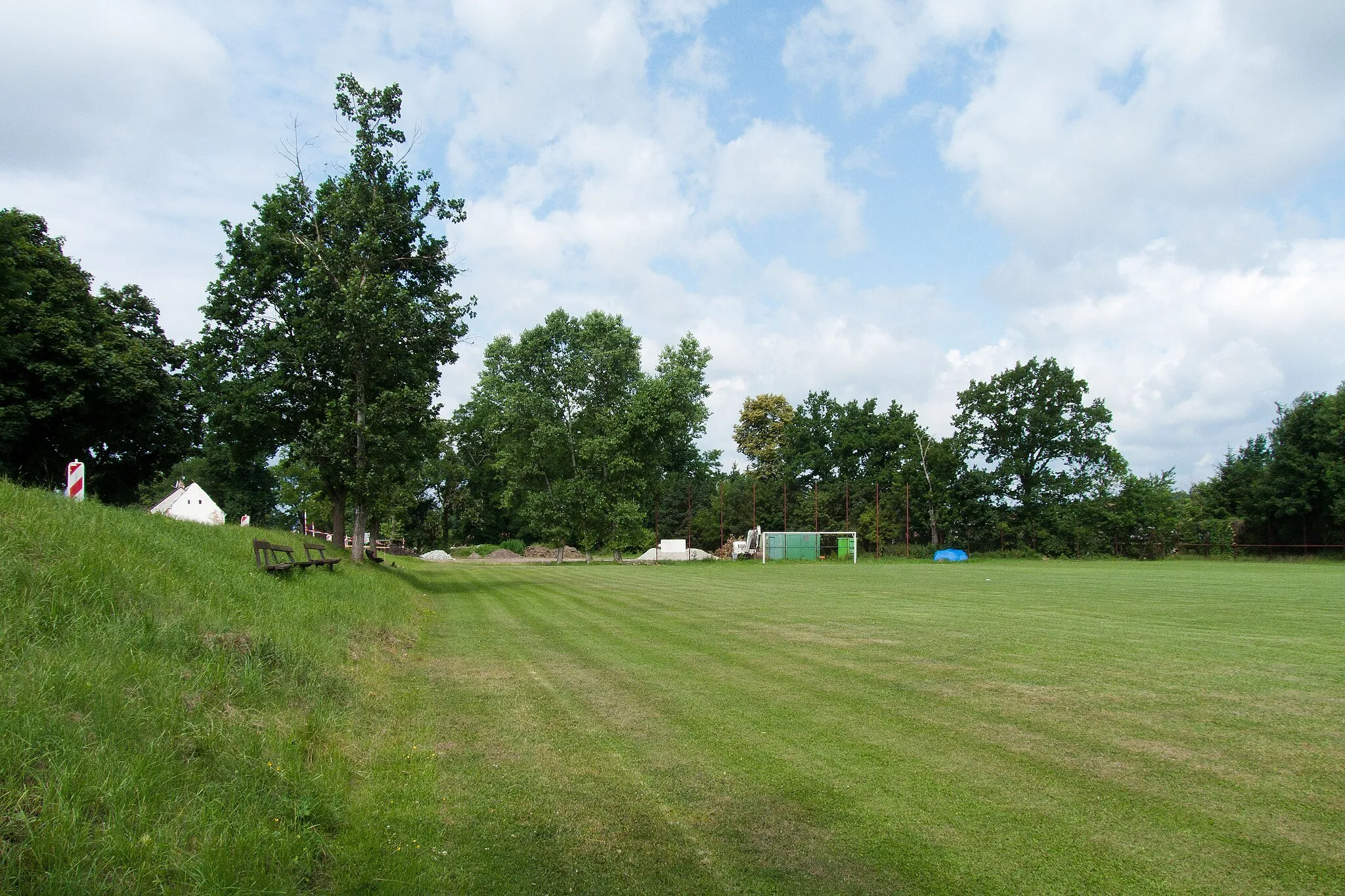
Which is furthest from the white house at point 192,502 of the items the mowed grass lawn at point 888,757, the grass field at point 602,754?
the mowed grass lawn at point 888,757

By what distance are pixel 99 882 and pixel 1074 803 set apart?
543 centimetres

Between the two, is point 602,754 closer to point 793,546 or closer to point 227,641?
point 227,641

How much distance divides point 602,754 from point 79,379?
101 feet

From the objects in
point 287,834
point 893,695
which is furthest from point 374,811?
point 893,695

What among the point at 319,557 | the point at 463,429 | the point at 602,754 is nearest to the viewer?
the point at 602,754

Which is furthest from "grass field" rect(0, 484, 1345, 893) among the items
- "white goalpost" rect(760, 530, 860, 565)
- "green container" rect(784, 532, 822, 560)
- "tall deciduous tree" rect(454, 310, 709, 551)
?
"green container" rect(784, 532, 822, 560)

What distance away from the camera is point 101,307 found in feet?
103

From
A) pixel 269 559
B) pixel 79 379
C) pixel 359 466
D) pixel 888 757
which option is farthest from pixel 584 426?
pixel 888 757

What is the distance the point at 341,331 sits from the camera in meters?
21.4

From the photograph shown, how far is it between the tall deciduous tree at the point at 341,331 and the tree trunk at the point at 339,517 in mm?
64

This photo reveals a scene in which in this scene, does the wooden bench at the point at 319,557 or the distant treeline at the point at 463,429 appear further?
the distant treeline at the point at 463,429

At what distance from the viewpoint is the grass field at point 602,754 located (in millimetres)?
3926

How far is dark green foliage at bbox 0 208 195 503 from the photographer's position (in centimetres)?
2588

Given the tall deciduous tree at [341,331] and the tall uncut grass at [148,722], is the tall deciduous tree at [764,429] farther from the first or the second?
the tall uncut grass at [148,722]
